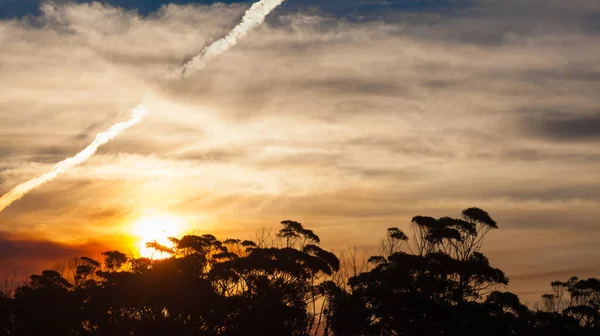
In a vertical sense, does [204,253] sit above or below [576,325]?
above

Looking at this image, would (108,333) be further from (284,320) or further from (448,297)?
(448,297)

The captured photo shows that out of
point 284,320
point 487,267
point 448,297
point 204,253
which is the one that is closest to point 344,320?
point 284,320

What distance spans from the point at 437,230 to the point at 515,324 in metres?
12.9

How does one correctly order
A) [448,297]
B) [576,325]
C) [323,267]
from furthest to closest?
[576,325]
[323,267]
[448,297]

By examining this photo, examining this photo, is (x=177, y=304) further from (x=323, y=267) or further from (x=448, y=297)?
(x=448, y=297)

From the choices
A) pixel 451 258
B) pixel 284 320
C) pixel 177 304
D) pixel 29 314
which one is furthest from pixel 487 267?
pixel 29 314

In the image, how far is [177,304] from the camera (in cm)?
7675

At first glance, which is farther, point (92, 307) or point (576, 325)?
point (576, 325)

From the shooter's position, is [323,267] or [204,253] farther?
[204,253]

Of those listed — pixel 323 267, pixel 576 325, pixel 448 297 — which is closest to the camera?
pixel 448 297

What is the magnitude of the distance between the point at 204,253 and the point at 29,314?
22.3 metres

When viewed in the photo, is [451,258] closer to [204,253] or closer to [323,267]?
[323,267]

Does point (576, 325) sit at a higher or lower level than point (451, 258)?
lower

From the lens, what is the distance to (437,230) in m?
79.2
